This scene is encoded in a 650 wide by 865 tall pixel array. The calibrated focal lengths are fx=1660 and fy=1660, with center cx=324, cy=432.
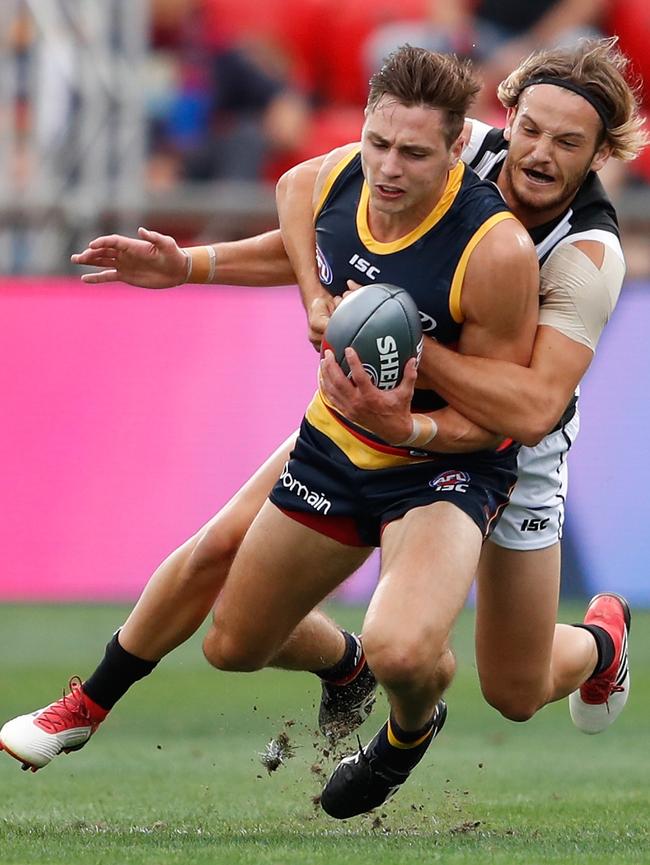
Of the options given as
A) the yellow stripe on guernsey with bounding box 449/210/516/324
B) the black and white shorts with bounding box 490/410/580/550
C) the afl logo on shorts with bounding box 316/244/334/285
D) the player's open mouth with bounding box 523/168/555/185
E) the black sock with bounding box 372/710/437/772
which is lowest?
the black sock with bounding box 372/710/437/772

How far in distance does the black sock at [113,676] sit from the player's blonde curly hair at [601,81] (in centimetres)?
243

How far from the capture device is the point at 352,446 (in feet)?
18.7

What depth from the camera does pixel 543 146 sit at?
17.9 ft

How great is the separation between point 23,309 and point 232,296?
5.06 feet

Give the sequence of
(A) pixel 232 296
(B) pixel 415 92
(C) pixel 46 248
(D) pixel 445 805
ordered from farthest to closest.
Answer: (C) pixel 46 248
(A) pixel 232 296
(D) pixel 445 805
(B) pixel 415 92

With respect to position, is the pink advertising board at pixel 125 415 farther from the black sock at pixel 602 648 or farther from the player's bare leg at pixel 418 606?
the player's bare leg at pixel 418 606

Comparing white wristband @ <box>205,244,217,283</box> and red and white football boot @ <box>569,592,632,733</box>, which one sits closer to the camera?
white wristband @ <box>205,244,217,283</box>

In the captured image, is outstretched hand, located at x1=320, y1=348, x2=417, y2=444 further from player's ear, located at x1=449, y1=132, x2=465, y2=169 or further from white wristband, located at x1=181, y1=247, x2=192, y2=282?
white wristband, located at x1=181, y1=247, x2=192, y2=282

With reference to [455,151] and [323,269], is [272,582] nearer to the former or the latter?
[323,269]

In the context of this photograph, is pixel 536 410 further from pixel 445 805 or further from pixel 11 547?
pixel 11 547

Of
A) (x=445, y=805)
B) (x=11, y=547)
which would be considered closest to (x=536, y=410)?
(x=445, y=805)

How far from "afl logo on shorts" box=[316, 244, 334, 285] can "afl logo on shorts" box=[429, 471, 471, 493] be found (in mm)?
779

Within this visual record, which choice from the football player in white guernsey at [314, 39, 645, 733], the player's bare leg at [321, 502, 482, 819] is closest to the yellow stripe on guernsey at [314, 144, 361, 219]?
the football player in white guernsey at [314, 39, 645, 733]

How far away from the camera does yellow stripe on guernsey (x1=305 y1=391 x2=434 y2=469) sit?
222 inches
